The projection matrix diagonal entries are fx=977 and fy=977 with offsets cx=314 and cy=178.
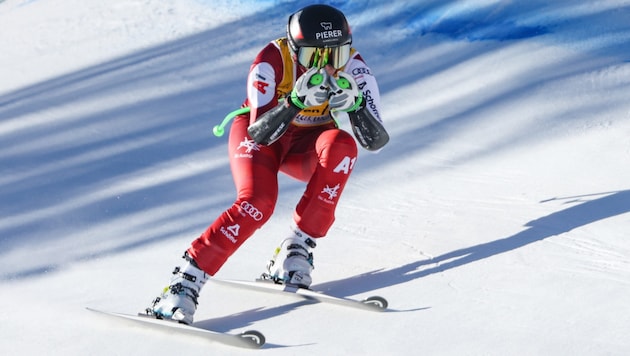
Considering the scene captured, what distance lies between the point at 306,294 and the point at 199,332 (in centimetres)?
54

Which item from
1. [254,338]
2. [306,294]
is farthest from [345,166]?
[254,338]

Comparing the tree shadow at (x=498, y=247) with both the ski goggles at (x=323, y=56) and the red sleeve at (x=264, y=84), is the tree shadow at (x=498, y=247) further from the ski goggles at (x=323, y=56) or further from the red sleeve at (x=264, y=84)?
the ski goggles at (x=323, y=56)

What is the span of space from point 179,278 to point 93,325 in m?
0.40

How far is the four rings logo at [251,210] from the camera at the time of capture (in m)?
4.05

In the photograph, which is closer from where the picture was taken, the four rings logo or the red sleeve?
the four rings logo

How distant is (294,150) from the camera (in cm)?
457

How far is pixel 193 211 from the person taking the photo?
17.8 feet

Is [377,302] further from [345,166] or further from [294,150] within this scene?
[294,150]

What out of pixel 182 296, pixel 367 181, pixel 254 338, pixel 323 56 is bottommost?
pixel 254 338

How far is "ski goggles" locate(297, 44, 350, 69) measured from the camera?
429cm

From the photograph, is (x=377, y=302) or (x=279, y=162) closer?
(x=377, y=302)

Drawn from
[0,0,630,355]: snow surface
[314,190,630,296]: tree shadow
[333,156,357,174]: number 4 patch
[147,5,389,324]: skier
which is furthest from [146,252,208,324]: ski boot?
[333,156,357,174]: number 4 patch

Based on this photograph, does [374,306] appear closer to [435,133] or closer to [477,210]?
[477,210]

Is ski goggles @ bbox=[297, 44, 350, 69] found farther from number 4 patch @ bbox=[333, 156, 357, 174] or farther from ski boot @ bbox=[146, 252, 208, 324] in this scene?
ski boot @ bbox=[146, 252, 208, 324]
